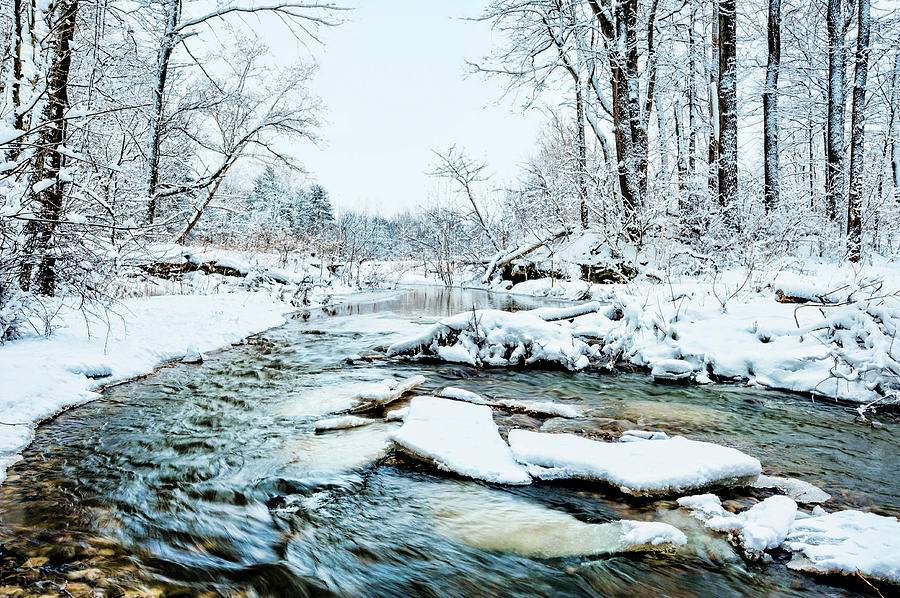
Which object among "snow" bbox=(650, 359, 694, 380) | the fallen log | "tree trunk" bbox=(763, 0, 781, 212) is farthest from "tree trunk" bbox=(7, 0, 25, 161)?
the fallen log

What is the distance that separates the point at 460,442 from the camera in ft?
11.3

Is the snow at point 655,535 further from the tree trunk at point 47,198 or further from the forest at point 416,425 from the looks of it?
the tree trunk at point 47,198

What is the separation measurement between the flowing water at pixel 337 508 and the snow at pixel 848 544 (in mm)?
72

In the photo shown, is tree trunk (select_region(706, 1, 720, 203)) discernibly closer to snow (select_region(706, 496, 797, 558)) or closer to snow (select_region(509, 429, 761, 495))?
snow (select_region(509, 429, 761, 495))

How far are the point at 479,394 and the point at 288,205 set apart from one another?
177 ft

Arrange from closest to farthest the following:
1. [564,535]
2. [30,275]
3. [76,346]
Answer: [564,535] → [30,275] → [76,346]

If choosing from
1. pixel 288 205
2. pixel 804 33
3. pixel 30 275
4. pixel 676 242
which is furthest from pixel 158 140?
pixel 288 205

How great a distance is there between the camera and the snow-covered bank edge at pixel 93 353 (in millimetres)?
3690

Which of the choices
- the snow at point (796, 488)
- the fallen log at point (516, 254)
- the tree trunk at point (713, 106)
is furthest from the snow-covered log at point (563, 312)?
the fallen log at point (516, 254)

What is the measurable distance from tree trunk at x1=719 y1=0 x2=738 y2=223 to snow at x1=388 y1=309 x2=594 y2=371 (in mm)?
7292

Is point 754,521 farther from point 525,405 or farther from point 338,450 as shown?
point 338,450

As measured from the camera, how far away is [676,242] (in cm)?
1223

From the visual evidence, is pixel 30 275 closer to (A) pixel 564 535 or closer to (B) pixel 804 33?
(A) pixel 564 535

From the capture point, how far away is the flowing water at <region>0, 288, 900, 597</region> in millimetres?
2125
